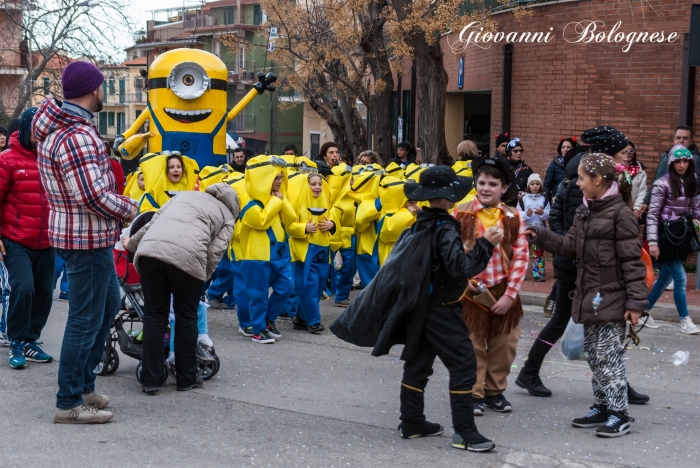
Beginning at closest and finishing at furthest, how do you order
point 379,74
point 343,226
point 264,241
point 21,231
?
1. point 21,231
2. point 264,241
3. point 343,226
4. point 379,74

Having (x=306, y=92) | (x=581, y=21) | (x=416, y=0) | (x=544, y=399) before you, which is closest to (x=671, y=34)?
(x=581, y=21)

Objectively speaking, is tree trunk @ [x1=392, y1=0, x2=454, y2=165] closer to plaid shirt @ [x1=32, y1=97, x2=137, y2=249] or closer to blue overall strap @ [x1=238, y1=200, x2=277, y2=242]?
blue overall strap @ [x1=238, y1=200, x2=277, y2=242]

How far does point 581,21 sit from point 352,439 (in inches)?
430

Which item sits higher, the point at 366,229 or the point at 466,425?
the point at 366,229

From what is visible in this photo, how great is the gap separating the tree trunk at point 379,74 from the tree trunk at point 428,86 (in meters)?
4.69

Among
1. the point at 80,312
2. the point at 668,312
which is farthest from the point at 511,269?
the point at 668,312

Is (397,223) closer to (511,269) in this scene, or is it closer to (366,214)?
(366,214)

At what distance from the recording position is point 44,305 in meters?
7.68

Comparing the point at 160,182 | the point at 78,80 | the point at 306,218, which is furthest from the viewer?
the point at 306,218

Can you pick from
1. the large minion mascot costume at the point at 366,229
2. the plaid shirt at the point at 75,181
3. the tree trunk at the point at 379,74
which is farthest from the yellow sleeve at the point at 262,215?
the tree trunk at the point at 379,74

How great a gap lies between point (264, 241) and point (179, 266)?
7.37 feet

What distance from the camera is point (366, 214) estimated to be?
1002cm

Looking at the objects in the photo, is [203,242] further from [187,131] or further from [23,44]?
[23,44]

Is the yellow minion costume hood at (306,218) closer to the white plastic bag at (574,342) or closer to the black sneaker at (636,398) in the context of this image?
the white plastic bag at (574,342)
